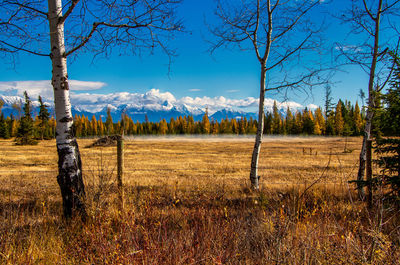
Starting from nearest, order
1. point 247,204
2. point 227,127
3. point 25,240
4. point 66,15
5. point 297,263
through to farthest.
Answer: point 297,263, point 25,240, point 66,15, point 247,204, point 227,127

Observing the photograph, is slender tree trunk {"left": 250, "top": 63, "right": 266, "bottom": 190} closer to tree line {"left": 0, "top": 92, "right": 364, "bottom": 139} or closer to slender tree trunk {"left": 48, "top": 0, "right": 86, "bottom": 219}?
slender tree trunk {"left": 48, "top": 0, "right": 86, "bottom": 219}

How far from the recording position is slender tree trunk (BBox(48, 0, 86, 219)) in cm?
378

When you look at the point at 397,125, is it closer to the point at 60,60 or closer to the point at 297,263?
the point at 297,263

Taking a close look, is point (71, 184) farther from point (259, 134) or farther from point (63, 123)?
point (259, 134)

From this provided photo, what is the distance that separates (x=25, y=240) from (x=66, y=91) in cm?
245

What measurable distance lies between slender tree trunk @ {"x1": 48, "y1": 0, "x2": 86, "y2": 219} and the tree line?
3475cm

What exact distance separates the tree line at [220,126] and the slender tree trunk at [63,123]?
34749mm

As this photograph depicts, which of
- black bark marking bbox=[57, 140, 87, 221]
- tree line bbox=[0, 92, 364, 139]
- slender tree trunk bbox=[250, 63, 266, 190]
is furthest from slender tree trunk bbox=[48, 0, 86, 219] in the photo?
tree line bbox=[0, 92, 364, 139]

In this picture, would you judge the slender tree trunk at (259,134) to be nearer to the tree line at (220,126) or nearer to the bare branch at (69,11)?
the bare branch at (69,11)

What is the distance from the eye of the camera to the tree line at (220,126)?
4800cm

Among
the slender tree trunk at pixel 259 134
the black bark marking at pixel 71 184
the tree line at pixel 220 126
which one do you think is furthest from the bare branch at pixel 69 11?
the tree line at pixel 220 126

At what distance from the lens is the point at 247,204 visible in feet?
17.9

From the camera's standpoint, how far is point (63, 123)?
377 cm

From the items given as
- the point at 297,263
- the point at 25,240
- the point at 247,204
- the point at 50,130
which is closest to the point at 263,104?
the point at 247,204
